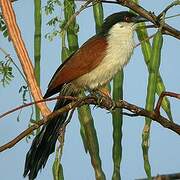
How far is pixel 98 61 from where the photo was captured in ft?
5.83

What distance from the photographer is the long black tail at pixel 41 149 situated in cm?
124

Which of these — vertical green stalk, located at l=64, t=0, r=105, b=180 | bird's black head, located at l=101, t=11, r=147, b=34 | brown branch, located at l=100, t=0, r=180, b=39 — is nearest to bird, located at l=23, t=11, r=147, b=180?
bird's black head, located at l=101, t=11, r=147, b=34

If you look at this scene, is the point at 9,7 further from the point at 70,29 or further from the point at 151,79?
the point at 151,79

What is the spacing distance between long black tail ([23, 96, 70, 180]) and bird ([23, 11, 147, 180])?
5 cm

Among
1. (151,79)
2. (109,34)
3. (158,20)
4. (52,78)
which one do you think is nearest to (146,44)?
(158,20)

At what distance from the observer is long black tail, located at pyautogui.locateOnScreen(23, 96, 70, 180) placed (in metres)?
1.24

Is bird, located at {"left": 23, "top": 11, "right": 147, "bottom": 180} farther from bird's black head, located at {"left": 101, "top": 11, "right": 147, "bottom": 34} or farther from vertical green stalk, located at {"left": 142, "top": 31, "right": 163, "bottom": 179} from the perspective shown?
vertical green stalk, located at {"left": 142, "top": 31, "right": 163, "bottom": 179}

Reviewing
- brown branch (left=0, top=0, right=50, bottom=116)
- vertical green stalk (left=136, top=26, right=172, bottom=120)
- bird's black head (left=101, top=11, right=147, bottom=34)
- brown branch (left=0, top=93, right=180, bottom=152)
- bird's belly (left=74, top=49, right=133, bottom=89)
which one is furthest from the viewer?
bird's black head (left=101, top=11, right=147, bottom=34)

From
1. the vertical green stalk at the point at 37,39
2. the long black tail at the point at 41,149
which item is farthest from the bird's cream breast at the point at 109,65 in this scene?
the vertical green stalk at the point at 37,39

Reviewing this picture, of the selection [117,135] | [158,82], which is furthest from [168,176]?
[158,82]

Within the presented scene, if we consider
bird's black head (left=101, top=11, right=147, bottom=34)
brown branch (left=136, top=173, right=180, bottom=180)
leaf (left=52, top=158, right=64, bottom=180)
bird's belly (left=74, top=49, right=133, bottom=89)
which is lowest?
brown branch (left=136, top=173, right=180, bottom=180)

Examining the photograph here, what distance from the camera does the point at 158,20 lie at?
4.00ft

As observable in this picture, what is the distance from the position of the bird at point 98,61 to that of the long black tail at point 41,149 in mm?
51

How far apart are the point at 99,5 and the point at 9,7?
25cm
